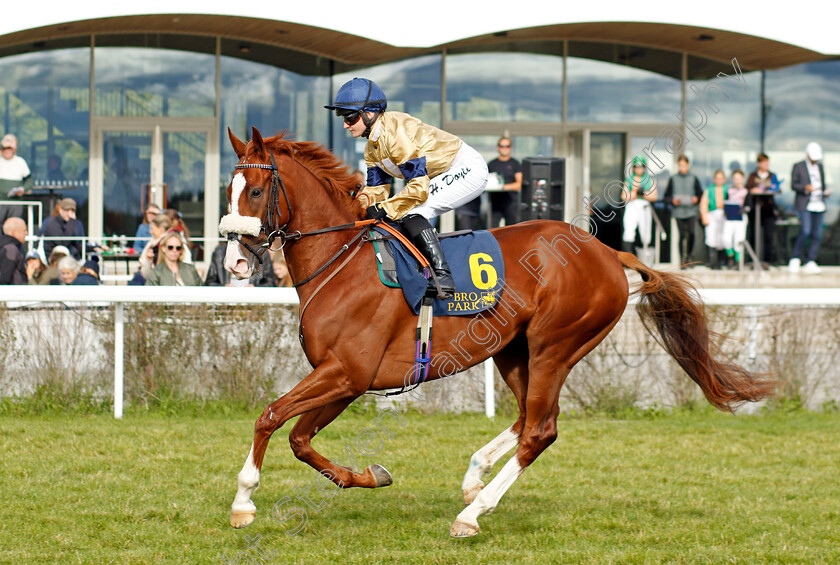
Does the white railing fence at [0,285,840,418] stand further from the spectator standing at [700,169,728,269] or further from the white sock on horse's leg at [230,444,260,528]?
the spectator standing at [700,169,728,269]

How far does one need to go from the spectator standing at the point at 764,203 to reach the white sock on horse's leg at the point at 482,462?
27.5ft

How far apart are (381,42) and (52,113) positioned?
14.7ft

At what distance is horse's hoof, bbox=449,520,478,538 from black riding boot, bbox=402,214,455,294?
37.9 inches

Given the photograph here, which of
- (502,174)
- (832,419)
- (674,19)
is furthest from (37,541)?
(674,19)

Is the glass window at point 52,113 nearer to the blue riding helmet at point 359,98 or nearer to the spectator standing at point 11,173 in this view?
the spectator standing at point 11,173

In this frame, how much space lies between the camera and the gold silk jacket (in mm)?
4191

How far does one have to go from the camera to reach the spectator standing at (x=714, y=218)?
12227 mm

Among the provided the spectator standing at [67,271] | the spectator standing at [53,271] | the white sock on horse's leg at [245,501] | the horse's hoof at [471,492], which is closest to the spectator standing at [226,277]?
the spectator standing at [67,271]

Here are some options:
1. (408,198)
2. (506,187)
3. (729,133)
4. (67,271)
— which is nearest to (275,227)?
(408,198)

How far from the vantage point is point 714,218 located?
1231 centimetres

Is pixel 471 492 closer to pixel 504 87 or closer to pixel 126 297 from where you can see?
pixel 126 297

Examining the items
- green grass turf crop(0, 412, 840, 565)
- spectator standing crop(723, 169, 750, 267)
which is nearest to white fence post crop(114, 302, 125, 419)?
green grass turf crop(0, 412, 840, 565)

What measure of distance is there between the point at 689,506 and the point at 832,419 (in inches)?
107

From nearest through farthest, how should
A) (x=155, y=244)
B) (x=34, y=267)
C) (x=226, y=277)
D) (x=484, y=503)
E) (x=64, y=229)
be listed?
(x=484, y=503) < (x=226, y=277) < (x=155, y=244) < (x=34, y=267) < (x=64, y=229)
